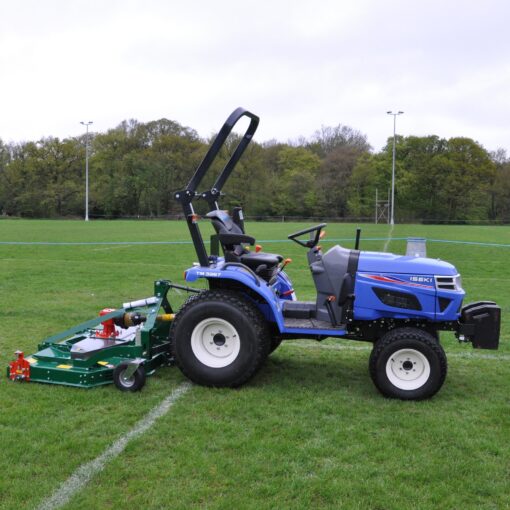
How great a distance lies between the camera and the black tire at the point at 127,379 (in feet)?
15.7

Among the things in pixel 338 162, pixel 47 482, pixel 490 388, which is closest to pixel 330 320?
pixel 490 388

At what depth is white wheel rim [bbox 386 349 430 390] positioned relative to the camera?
470 centimetres

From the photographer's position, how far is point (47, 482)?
332 cm

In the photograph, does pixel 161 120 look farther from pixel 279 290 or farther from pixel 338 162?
pixel 279 290

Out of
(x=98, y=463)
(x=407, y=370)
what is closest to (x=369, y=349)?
(x=407, y=370)

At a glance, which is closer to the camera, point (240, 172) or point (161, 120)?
point (240, 172)

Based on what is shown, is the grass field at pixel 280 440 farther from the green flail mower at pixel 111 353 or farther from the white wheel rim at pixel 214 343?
the white wheel rim at pixel 214 343

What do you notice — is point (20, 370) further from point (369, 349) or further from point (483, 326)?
point (483, 326)

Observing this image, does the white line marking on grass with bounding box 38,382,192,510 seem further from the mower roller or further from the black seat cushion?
the black seat cushion

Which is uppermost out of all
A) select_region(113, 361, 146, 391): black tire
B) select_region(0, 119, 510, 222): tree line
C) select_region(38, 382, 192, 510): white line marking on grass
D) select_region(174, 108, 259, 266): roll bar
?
select_region(0, 119, 510, 222): tree line

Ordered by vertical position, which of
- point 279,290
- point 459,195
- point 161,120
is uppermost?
point 161,120

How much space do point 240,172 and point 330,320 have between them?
65743mm

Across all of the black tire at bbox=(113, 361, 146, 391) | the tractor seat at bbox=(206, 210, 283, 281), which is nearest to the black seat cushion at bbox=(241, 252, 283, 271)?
the tractor seat at bbox=(206, 210, 283, 281)

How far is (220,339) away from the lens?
198 inches
